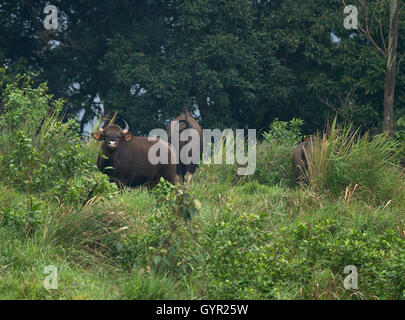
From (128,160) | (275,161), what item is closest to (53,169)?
(128,160)

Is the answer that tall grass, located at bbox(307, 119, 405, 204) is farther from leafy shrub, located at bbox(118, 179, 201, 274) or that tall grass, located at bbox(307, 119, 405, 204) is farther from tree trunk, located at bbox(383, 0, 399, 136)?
tree trunk, located at bbox(383, 0, 399, 136)

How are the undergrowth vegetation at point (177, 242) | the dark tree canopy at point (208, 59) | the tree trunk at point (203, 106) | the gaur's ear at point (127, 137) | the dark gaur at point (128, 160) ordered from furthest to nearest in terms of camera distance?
the tree trunk at point (203, 106) < the dark tree canopy at point (208, 59) < the gaur's ear at point (127, 137) < the dark gaur at point (128, 160) < the undergrowth vegetation at point (177, 242)

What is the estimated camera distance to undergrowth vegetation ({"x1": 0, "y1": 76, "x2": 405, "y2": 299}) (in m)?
6.10

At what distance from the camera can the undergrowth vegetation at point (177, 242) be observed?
610 cm

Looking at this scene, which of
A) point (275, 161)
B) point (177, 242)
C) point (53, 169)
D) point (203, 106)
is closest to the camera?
point (177, 242)

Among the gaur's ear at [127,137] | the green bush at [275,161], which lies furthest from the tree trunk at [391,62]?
the gaur's ear at [127,137]

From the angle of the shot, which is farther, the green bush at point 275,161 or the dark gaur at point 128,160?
the green bush at point 275,161

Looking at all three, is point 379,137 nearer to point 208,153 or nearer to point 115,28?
point 208,153

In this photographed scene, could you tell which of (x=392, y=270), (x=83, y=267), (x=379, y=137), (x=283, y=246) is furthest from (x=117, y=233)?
(x=379, y=137)

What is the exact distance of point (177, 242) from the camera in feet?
21.4

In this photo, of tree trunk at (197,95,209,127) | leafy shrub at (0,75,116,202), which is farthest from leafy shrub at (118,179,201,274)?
tree trunk at (197,95,209,127)

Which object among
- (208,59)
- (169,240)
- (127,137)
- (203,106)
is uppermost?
(208,59)

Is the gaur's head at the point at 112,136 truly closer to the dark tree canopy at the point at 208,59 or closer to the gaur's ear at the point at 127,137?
the gaur's ear at the point at 127,137

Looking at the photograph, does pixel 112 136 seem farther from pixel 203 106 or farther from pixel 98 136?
pixel 203 106
